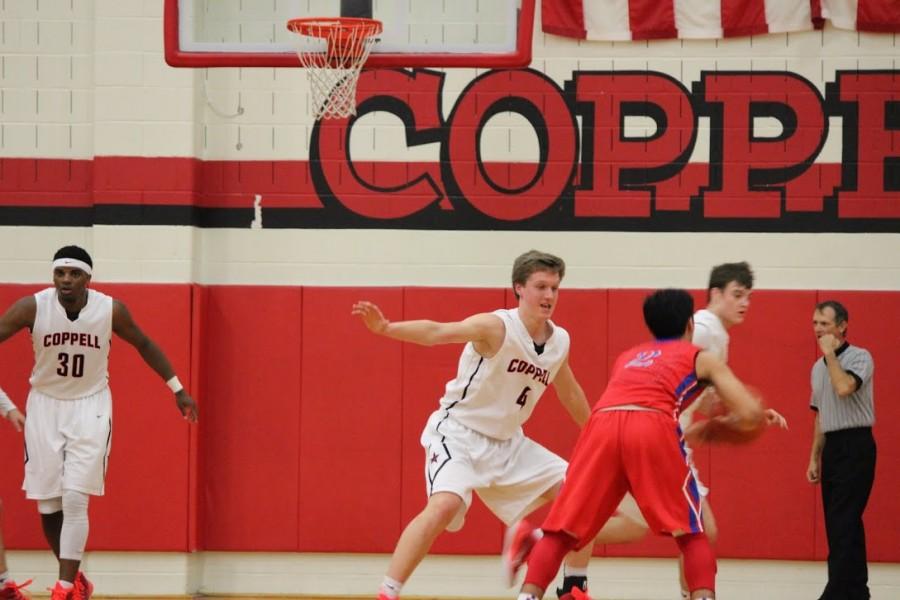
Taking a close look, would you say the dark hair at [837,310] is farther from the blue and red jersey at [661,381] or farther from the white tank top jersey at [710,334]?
the blue and red jersey at [661,381]

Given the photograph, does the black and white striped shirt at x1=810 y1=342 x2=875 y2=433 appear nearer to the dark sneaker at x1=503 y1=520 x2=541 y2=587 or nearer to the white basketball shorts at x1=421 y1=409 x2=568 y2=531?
the white basketball shorts at x1=421 y1=409 x2=568 y2=531

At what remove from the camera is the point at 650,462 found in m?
6.51

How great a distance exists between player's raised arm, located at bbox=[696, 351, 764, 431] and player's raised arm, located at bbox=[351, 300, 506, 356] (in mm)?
1213

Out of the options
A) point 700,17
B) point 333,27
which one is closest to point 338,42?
point 333,27

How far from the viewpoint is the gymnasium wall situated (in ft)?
32.9

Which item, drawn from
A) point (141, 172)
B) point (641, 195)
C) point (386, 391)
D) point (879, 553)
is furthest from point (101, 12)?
point (879, 553)

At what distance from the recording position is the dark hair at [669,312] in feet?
22.0

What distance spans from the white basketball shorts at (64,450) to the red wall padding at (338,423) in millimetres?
1624

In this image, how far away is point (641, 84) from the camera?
10.2 m

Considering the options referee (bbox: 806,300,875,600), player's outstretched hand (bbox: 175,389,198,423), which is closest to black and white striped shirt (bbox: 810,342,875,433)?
referee (bbox: 806,300,875,600)

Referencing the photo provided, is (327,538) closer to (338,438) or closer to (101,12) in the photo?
(338,438)

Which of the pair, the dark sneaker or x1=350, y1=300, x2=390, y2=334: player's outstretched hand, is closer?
x1=350, y1=300, x2=390, y2=334: player's outstretched hand

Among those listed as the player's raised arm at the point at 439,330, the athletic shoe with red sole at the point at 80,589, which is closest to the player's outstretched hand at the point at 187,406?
the athletic shoe with red sole at the point at 80,589

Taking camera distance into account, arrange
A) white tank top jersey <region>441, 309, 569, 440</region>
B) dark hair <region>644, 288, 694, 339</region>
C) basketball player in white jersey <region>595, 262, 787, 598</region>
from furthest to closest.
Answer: basketball player in white jersey <region>595, 262, 787, 598</region>, white tank top jersey <region>441, 309, 569, 440</region>, dark hair <region>644, 288, 694, 339</region>
